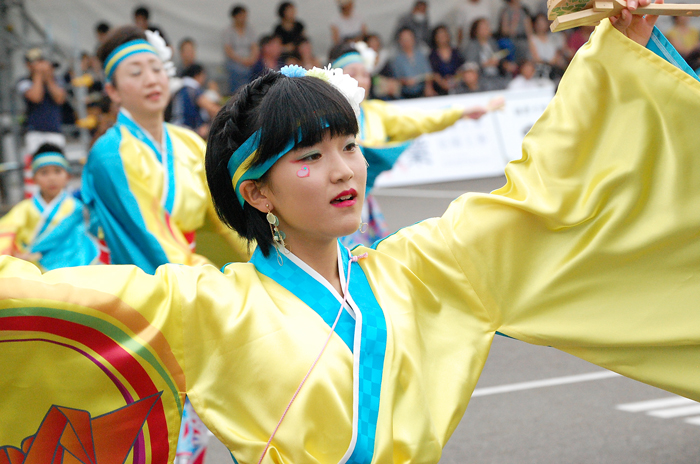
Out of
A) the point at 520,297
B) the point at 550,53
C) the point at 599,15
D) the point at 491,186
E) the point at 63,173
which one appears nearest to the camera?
the point at 599,15

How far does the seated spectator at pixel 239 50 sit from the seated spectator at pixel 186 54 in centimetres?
50

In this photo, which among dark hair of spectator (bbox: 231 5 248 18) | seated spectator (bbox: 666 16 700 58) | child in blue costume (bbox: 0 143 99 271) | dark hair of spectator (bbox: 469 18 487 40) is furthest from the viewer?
dark hair of spectator (bbox: 469 18 487 40)

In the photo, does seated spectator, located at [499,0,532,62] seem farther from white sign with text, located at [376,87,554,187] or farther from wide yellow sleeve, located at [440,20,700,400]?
wide yellow sleeve, located at [440,20,700,400]

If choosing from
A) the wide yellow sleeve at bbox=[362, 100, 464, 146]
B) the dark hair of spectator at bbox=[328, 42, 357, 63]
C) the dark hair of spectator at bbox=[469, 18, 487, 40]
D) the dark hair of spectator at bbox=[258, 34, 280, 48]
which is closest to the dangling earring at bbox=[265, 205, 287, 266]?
the wide yellow sleeve at bbox=[362, 100, 464, 146]

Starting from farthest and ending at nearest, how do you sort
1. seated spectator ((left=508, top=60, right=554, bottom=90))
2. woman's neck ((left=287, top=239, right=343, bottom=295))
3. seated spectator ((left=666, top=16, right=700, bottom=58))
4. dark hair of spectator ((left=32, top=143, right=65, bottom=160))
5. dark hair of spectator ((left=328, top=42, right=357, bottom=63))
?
seated spectator ((left=666, top=16, right=700, bottom=58)) → seated spectator ((left=508, top=60, right=554, bottom=90)) → dark hair of spectator ((left=32, top=143, right=65, bottom=160)) → dark hair of spectator ((left=328, top=42, right=357, bottom=63)) → woman's neck ((left=287, top=239, right=343, bottom=295))

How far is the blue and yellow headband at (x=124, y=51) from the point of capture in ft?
9.25

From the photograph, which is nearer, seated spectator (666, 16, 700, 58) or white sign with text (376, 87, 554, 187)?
white sign with text (376, 87, 554, 187)

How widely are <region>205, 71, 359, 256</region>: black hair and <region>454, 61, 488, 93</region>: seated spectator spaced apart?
760 cm

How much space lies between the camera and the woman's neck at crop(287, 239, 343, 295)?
151 centimetres

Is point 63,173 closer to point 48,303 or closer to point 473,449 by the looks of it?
point 473,449

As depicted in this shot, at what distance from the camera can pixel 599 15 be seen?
4.73 feet

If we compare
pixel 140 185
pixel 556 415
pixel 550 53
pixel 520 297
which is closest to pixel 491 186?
pixel 550 53

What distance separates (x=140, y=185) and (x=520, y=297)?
1.54m

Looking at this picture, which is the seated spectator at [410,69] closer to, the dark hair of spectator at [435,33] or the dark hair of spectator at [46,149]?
the dark hair of spectator at [435,33]
